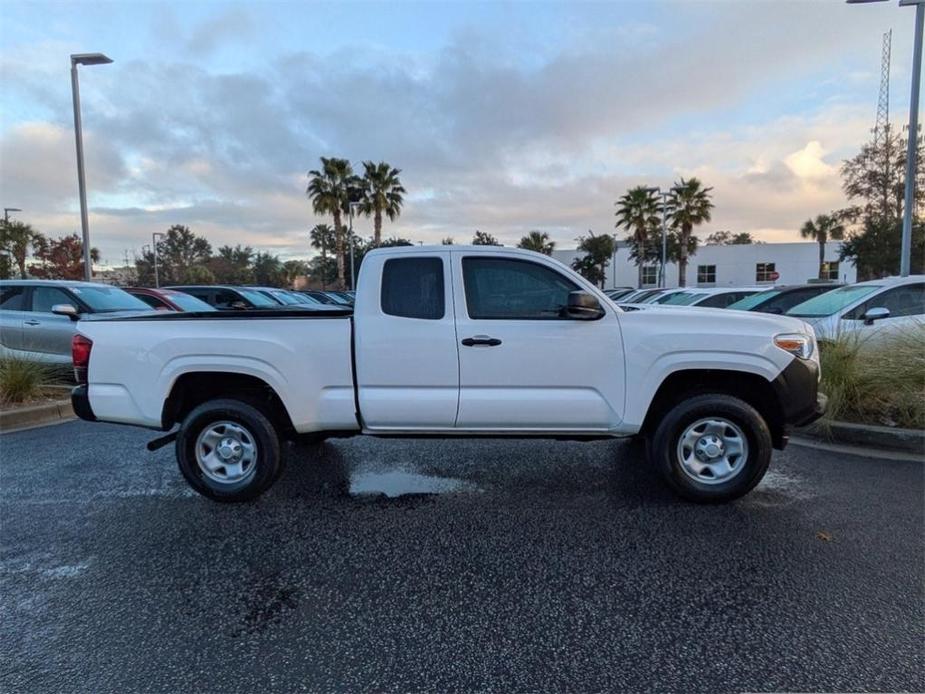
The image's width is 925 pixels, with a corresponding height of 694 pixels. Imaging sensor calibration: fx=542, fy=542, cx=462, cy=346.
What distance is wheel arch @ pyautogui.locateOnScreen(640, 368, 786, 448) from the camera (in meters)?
4.22

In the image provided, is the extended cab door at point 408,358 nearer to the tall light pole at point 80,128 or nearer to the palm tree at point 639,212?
the tall light pole at point 80,128

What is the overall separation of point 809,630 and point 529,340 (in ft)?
7.72

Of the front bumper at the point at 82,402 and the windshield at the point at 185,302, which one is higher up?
the windshield at the point at 185,302

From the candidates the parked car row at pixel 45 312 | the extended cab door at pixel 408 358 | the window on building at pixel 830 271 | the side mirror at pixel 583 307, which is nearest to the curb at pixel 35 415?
the parked car row at pixel 45 312

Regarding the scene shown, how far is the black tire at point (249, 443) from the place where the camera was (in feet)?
13.8

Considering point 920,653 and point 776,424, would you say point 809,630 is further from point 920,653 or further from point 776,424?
point 776,424

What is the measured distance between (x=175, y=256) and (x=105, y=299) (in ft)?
291

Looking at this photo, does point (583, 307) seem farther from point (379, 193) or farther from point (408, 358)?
point (379, 193)

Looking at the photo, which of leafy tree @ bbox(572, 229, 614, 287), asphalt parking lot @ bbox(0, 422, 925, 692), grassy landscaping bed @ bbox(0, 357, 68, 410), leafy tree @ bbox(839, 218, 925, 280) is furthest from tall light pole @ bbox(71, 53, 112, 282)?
leafy tree @ bbox(572, 229, 614, 287)

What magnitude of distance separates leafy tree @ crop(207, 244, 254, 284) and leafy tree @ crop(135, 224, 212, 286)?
291 centimetres

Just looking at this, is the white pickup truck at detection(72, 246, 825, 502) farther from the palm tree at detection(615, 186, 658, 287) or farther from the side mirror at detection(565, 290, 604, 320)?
the palm tree at detection(615, 186, 658, 287)

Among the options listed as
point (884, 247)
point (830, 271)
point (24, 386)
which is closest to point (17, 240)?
point (24, 386)

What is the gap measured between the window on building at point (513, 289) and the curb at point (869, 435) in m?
3.70

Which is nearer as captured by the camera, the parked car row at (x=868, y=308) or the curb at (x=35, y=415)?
the curb at (x=35, y=415)
